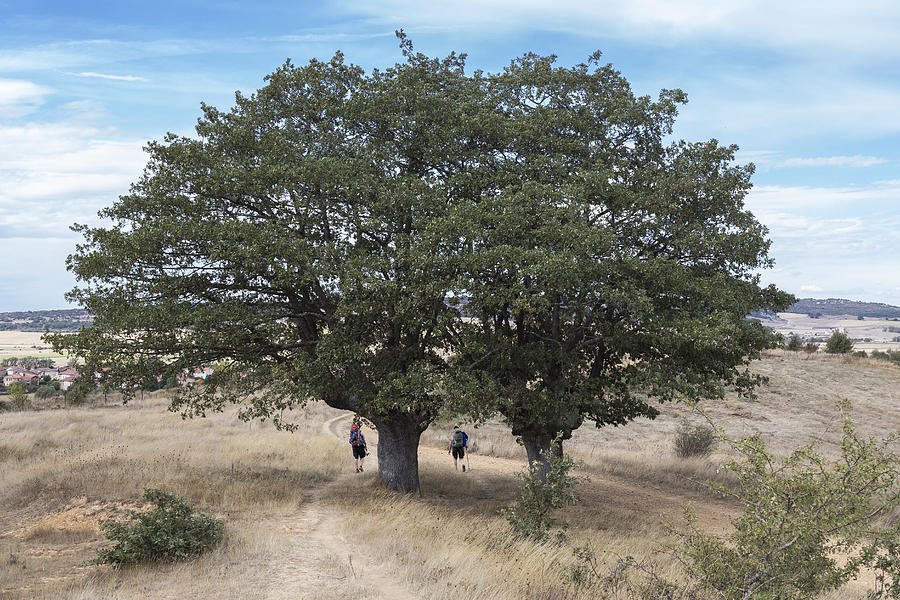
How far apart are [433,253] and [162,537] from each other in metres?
7.57

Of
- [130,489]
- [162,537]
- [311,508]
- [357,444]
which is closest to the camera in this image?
[162,537]

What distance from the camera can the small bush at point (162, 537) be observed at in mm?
10984

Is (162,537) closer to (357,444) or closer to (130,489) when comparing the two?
(130,489)

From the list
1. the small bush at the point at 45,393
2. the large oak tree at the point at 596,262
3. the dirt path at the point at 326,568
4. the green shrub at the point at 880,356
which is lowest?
the small bush at the point at 45,393

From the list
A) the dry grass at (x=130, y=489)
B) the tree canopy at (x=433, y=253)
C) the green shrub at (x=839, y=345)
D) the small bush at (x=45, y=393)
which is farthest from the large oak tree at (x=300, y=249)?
the green shrub at (x=839, y=345)

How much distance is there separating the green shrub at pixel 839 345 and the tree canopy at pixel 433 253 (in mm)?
55233

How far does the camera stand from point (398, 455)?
19.2m

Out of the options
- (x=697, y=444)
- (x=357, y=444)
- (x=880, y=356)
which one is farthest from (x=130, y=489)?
(x=880, y=356)

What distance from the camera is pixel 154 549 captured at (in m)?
11.1

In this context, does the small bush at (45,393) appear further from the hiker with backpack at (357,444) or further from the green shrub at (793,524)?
the green shrub at (793,524)

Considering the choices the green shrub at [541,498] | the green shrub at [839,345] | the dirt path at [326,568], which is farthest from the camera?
the green shrub at [839,345]

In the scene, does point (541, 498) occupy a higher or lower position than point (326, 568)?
higher

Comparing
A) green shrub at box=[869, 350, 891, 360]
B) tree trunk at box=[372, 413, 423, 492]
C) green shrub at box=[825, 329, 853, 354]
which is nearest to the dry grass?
tree trunk at box=[372, 413, 423, 492]

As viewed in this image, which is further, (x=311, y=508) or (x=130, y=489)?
(x=130, y=489)
